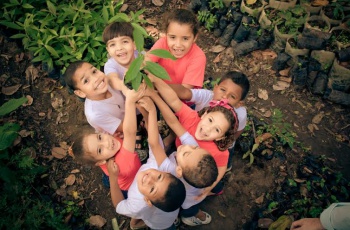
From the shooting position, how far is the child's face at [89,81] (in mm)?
2775

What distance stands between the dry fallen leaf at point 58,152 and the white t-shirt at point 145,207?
5.30 feet

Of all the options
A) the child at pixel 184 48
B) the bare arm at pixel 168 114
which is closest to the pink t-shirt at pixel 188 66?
the child at pixel 184 48

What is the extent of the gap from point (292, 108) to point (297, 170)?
1072mm

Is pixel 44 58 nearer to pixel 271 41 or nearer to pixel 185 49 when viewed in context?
pixel 185 49

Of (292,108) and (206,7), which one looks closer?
(292,108)

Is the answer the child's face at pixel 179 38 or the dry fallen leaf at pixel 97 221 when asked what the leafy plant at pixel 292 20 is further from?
the dry fallen leaf at pixel 97 221

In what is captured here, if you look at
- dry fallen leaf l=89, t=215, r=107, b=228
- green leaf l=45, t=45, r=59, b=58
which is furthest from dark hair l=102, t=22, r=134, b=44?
dry fallen leaf l=89, t=215, r=107, b=228

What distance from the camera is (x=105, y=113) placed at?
287cm

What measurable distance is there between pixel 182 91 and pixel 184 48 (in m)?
0.54

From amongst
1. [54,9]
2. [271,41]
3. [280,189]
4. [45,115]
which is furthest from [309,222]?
[54,9]

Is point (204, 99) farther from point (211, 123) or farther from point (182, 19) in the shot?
point (182, 19)

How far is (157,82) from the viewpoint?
2418 mm

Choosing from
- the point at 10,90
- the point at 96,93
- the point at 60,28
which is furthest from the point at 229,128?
the point at 10,90

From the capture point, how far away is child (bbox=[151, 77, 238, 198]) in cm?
259
